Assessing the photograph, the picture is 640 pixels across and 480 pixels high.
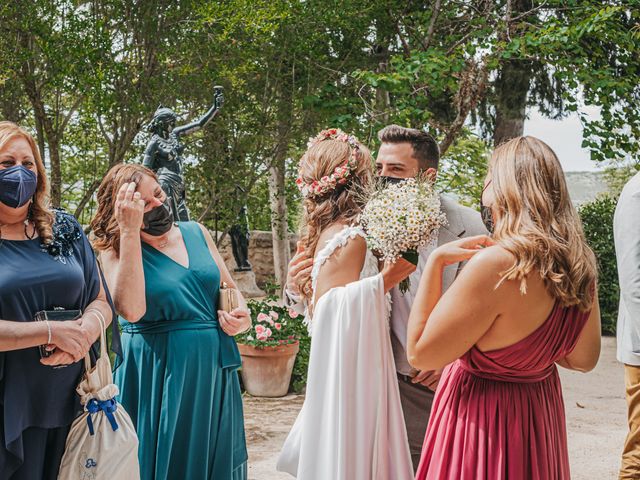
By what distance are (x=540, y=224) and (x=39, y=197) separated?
6.28 feet

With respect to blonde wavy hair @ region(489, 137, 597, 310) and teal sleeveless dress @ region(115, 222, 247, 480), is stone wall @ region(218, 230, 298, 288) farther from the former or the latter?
blonde wavy hair @ region(489, 137, 597, 310)

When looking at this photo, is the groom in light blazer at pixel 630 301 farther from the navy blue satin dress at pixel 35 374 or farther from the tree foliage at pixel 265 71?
the tree foliage at pixel 265 71

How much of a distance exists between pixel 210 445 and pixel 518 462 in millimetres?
1621

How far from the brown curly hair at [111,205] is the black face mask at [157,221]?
143 mm

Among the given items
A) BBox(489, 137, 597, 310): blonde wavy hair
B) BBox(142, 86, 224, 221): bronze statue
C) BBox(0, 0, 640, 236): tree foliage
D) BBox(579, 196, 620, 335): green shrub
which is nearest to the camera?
BBox(489, 137, 597, 310): blonde wavy hair

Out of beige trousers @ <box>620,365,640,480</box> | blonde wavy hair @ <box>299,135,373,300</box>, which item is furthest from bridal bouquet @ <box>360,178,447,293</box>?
beige trousers @ <box>620,365,640,480</box>

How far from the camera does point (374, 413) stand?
2.57 meters

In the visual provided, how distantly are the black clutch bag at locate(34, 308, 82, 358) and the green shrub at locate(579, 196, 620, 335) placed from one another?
11387 mm

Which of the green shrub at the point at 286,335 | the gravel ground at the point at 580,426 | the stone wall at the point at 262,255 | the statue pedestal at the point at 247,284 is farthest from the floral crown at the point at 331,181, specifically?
the stone wall at the point at 262,255

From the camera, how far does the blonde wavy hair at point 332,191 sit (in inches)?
111

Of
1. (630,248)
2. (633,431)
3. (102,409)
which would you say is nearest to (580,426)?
(633,431)

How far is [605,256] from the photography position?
41.9 ft

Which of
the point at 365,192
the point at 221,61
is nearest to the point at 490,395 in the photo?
the point at 365,192

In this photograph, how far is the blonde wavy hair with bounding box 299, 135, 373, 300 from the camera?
282 centimetres
